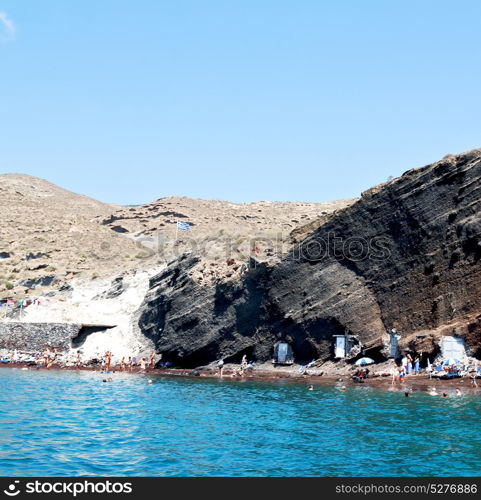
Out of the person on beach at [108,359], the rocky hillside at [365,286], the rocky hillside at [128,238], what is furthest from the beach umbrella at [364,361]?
the person on beach at [108,359]

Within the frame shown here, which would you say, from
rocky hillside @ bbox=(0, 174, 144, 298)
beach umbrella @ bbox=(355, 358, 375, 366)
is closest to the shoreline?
beach umbrella @ bbox=(355, 358, 375, 366)

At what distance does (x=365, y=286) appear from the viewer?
46281 millimetres

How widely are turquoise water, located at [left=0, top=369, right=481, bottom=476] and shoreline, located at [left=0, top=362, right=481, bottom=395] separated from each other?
103 inches

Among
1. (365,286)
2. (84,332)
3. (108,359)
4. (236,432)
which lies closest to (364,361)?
(365,286)

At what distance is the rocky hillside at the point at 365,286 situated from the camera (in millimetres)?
41594

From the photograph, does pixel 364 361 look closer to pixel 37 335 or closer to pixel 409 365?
pixel 409 365

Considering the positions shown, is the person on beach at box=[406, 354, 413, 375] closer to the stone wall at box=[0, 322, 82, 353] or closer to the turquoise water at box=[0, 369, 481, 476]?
the turquoise water at box=[0, 369, 481, 476]

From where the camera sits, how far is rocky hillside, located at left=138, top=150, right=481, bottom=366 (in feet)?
→ 136

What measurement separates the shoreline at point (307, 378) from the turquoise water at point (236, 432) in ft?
8.56

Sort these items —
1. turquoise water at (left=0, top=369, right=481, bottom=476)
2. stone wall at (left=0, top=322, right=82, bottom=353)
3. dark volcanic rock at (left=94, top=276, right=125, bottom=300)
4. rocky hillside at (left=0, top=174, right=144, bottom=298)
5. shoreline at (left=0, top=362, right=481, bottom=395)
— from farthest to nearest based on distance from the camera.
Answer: rocky hillside at (left=0, top=174, right=144, bottom=298) → dark volcanic rock at (left=94, top=276, right=125, bottom=300) → stone wall at (left=0, top=322, right=82, bottom=353) → shoreline at (left=0, top=362, right=481, bottom=395) → turquoise water at (left=0, top=369, right=481, bottom=476)

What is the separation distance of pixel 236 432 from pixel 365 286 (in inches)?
949

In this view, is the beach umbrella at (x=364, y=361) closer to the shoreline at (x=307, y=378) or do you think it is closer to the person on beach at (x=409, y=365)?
the shoreline at (x=307, y=378)

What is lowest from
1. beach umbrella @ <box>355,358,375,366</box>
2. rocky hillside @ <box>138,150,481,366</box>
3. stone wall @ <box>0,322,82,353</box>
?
beach umbrella @ <box>355,358,375,366</box>
